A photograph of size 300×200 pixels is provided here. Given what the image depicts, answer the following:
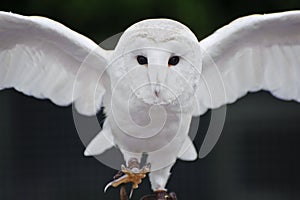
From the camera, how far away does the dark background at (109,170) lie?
341 centimetres

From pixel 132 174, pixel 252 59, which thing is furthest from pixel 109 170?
pixel 132 174

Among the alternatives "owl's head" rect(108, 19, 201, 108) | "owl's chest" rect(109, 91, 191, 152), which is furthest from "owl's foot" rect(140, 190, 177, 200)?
"owl's head" rect(108, 19, 201, 108)

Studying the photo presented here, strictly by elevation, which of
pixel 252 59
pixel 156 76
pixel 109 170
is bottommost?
pixel 109 170

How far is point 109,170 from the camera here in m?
3.38

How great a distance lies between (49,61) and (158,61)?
1.37 ft

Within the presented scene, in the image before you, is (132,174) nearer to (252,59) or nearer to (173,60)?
Answer: (173,60)

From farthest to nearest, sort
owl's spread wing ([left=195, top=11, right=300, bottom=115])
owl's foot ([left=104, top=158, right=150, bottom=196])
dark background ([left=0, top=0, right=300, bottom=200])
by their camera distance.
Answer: dark background ([left=0, top=0, right=300, bottom=200]), owl's spread wing ([left=195, top=11, right=300, bottom=115]), owl's foot ([left=104, top=158, right=150, bottom=196])

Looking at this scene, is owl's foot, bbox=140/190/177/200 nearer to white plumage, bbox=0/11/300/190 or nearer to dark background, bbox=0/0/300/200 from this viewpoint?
white plumage, bbox=0/11/300/190

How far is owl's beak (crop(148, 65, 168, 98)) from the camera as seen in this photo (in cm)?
198

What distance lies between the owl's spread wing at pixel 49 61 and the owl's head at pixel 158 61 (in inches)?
6.8

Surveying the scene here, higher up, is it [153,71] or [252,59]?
[153,71]

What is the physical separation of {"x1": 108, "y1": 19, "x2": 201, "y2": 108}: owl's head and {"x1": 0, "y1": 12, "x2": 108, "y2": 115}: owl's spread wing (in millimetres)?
173

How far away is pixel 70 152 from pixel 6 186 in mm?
265

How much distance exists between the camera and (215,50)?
88.4 inches
